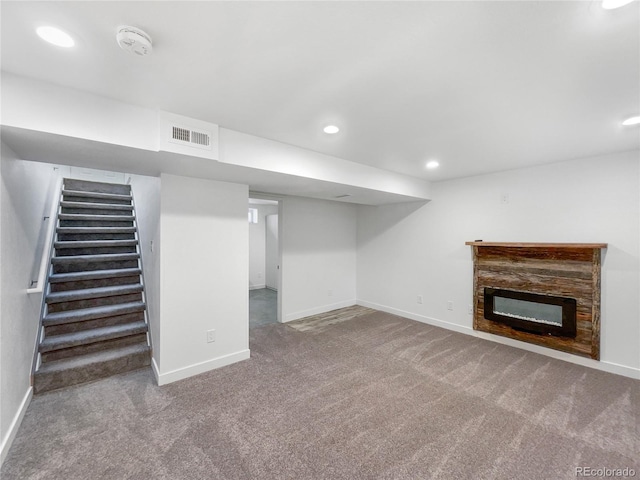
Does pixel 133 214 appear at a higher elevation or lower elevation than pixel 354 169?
lower

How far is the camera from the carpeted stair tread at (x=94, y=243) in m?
3.55

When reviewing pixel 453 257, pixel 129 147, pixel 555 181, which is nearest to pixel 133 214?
pixel 129 147

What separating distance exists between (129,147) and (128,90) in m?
0.37

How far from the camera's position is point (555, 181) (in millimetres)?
3281

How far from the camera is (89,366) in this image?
269 centimetres

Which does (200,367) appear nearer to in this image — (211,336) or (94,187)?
(211,336)

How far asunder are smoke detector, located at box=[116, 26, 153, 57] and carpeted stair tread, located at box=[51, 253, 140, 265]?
327 centimetres

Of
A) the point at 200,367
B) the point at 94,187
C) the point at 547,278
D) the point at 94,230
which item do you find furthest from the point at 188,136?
the point at 547,278

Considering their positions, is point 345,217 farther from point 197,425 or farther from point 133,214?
point 197,425

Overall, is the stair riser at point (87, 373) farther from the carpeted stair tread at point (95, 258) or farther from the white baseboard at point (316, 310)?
the white baseboard at point (316, 310)

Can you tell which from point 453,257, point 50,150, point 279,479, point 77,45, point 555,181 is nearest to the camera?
point 77,45

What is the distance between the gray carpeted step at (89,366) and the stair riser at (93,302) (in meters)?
0.65

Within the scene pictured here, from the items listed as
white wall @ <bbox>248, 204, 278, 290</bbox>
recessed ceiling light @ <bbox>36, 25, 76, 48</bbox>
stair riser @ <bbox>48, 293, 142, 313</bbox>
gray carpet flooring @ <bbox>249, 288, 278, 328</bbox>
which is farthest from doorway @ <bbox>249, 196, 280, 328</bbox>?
recessed ceiling light @ <bbox>36, 25, 76, 48</bbox>

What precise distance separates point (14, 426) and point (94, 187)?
3.90 m
